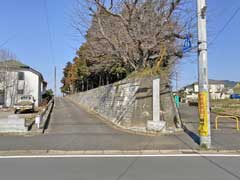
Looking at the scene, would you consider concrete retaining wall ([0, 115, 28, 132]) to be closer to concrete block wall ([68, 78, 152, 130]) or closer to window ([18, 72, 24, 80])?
concrete block wall ([68, 78, 152, 130])

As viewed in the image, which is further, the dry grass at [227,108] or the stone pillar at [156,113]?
the dry grass at [227,108]

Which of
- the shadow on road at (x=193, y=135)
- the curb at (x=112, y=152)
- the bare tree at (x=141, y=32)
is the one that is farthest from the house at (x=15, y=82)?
the curb at (x=112, y=152)

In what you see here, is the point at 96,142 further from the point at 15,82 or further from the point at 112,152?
the point at 15,82

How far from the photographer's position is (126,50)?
23578 millimetres

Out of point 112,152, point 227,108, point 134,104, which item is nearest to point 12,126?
point 134,104

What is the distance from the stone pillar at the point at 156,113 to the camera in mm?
15000
